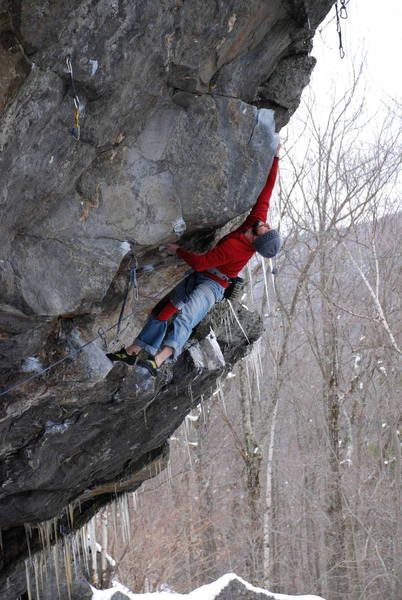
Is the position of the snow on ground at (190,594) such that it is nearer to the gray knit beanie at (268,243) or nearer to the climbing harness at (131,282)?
the climbing harness at (131,282)

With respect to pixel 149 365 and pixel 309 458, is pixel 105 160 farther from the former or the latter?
pixel 309 458

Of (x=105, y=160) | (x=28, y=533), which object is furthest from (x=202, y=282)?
(x=28, y=533)

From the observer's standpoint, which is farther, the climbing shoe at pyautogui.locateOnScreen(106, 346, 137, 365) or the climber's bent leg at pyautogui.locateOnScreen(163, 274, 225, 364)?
the climber's bent leg at pyautogui.locateOnScreen(163, 274, 225, 364)

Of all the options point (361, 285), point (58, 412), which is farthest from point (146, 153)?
point (361, 285)

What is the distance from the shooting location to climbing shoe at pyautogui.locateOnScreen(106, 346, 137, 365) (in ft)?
17.9

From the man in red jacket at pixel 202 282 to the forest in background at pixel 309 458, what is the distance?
807cm

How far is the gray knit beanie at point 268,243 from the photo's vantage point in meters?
5.02

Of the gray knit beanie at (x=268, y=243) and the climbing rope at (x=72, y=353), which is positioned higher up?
the gray knit beanie at (x=268, y=243)

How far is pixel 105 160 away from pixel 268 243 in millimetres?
1593

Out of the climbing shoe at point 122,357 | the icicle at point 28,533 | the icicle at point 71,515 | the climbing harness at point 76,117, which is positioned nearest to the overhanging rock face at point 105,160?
the climbing harness at point 76,117

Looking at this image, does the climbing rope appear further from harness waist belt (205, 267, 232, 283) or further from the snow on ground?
the snow on ground

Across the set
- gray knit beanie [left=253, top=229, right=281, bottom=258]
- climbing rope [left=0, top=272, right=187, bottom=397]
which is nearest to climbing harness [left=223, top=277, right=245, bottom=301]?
climbing rope [left=0, top=272, right=187, bottom=397]

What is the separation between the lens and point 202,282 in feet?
18.6

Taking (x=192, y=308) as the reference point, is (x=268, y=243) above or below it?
above
